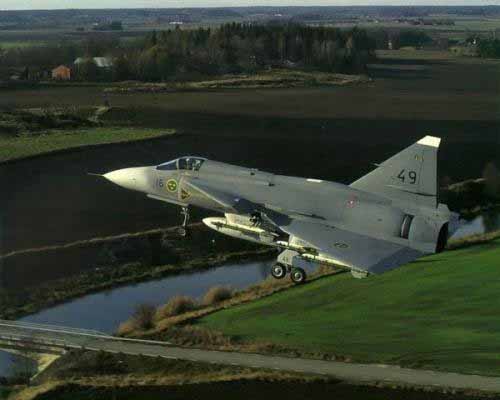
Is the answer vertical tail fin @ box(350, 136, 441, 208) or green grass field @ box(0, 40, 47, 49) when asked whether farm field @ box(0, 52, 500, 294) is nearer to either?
green grass field @ box(0, 40, 47, 49)

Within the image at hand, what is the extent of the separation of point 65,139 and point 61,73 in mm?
31601

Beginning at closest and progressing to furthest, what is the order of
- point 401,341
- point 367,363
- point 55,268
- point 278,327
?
point 367,363
point 401,341
point 278,327
point 55,268

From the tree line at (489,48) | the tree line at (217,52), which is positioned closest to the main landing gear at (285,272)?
the tree line at (217,52)

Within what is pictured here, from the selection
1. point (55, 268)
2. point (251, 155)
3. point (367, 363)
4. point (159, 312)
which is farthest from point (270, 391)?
point (251, 155)

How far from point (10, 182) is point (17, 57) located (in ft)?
141

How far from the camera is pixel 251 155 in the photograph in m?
74.2

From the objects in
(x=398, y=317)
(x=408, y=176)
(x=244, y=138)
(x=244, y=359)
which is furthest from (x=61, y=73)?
(x=244, y=359)

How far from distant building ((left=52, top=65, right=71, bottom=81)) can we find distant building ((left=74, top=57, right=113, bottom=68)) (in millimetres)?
1640

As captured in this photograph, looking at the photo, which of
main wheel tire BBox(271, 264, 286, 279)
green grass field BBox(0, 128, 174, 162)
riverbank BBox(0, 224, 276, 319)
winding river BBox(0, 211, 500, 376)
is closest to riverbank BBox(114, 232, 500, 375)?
main wheel tire BBox(271, 264, 286, 279)

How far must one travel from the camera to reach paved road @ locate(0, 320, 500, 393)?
28750mm

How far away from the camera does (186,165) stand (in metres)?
38.6

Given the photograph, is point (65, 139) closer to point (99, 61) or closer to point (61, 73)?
point (61, 73)

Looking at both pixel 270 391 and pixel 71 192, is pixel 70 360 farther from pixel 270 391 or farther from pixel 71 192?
pixel 71 192

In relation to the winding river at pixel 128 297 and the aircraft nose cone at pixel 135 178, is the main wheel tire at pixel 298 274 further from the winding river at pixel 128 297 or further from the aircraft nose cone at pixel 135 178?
the aircraft nose cone at pixel 135 178
